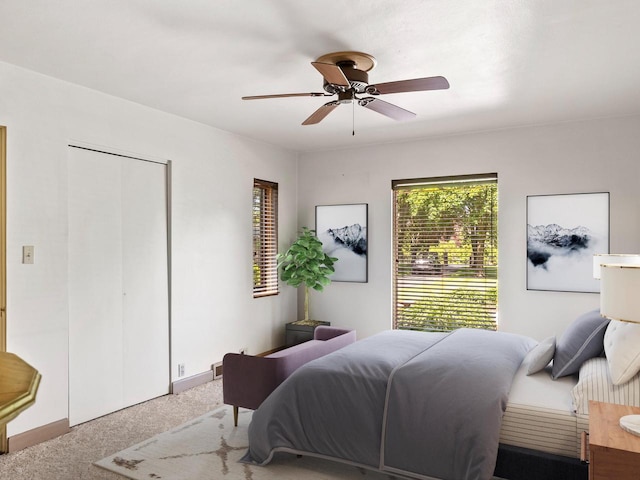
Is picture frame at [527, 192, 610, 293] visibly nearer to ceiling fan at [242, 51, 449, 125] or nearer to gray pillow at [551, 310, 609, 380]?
gray pillow at [551, 310, 609, 380]

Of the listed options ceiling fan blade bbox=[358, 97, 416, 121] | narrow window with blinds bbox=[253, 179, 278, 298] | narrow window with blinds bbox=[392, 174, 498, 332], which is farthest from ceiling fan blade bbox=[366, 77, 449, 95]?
narrow window with blinds bbox=[253, 179, 278, 298]

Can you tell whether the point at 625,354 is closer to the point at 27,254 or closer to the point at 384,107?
the point at 384,107

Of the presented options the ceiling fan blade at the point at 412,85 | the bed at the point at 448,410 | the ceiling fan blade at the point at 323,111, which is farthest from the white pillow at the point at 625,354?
the ceiling fan blade at the point at 323,111

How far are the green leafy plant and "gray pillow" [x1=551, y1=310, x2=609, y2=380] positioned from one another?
3.05 metres

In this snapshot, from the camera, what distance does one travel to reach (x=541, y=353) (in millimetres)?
3100

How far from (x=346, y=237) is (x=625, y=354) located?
3823 millimetres

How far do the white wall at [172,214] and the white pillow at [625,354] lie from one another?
3543mm

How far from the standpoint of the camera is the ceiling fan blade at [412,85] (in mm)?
2832

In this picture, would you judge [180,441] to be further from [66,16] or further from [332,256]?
[332,256]

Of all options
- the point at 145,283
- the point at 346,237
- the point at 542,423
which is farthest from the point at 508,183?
the point at 145,283

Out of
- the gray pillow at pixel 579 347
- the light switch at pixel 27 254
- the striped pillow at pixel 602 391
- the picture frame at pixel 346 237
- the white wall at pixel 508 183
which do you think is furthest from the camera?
the picture frame at pixel 346 237

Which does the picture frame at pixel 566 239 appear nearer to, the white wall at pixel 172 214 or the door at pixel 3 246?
the white wall at pixel 172 214

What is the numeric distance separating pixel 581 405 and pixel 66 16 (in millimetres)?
3359

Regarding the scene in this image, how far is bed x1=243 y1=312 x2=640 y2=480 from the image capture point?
2.47 meters
